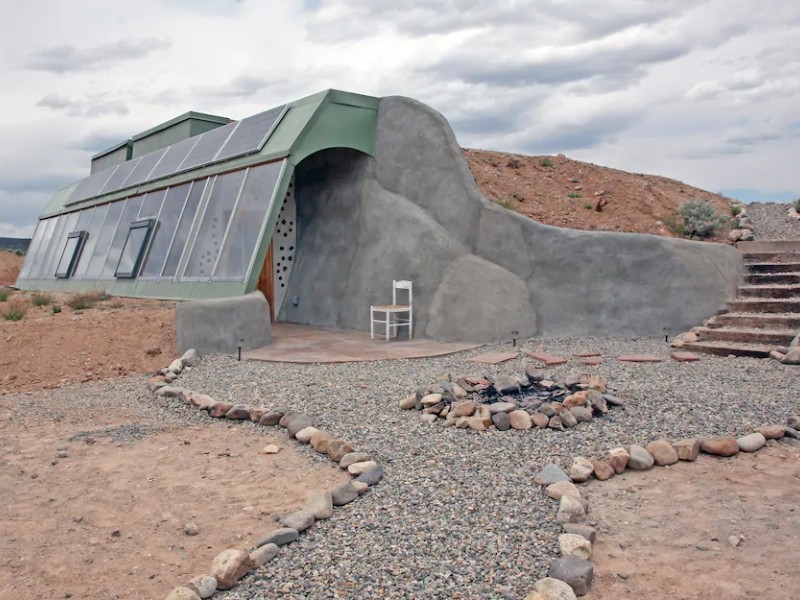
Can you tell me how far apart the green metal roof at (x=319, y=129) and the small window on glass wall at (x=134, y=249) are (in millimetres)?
2201

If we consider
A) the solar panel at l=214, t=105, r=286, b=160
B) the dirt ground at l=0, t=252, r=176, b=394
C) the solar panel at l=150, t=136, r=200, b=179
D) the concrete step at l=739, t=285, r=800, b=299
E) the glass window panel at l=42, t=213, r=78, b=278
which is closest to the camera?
the dirt ground at l=0, t=252, r=176, b=394

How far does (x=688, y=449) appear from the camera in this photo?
14.5 feet

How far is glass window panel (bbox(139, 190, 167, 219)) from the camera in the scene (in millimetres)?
12414

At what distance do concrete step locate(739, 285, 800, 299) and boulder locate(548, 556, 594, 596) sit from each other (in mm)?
7818

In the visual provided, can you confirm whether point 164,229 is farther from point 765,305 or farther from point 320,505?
point 765,305

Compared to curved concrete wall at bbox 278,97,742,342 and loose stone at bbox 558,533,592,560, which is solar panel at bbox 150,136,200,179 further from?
loose stone at bbox 558,533,592,560

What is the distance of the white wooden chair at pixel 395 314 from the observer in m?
9.13

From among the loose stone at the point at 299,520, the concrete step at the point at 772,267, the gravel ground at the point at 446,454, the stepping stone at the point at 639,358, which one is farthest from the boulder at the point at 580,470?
the concrete step at the point at 772,267

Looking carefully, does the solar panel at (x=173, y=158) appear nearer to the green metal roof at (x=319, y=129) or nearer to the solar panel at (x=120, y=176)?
the solar panel at (x=120, y=176)

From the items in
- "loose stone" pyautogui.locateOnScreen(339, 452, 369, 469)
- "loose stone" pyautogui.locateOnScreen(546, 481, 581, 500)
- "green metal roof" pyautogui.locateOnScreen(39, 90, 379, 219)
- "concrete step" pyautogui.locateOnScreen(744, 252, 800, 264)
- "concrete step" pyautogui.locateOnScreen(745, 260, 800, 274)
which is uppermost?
"green metal roof" pyautogui.locateOnScreen(39, 90, 379, 219)

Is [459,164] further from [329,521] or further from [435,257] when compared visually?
[329,521]

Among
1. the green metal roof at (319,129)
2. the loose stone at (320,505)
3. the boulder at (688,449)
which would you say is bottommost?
the loose stone at (320,505)

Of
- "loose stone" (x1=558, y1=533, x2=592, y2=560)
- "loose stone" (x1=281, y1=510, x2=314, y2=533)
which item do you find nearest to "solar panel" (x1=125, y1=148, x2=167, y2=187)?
"loose stone" (x1=281, y1=510, x2=314, y2=533)

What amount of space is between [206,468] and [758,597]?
3437 millimetres
